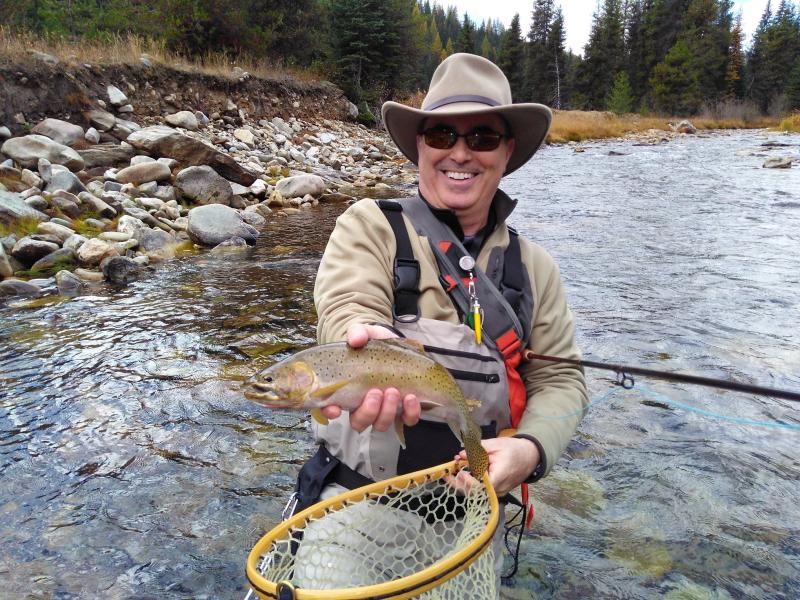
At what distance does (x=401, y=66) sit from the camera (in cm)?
3606

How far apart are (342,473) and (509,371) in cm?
87

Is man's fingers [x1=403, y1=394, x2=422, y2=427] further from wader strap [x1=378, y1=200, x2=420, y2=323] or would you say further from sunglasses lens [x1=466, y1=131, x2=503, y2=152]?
sunglasses lens [x1=466, y1=131, x2=503, y2=152]

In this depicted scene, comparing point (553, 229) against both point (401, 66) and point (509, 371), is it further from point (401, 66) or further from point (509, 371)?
point (401, 66)

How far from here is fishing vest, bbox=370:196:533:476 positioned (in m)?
2.38

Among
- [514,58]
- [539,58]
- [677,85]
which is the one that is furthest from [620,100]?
[514,58]

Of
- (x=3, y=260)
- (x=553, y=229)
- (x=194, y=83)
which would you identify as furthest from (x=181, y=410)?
(x=194, y=83)

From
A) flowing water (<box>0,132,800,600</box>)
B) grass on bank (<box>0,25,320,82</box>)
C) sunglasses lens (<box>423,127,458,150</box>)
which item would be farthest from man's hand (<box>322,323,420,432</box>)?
grass on bank (<box>0,25,320,82</box>)

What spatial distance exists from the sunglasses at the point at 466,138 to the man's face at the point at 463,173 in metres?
0.02

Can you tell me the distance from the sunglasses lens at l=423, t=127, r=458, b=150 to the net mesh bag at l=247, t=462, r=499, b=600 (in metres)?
1.51

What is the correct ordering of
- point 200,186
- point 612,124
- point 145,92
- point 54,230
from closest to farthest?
point 54,230 → point 200,186 → point 145,92 → point 612,124

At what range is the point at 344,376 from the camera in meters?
2.00

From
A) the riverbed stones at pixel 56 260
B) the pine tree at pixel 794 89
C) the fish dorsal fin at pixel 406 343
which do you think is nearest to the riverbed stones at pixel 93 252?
the riverbed stones at pixel 56 260

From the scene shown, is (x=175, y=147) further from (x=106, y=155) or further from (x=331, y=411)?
(x=331, y=411)

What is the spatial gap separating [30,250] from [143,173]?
15.7ft
